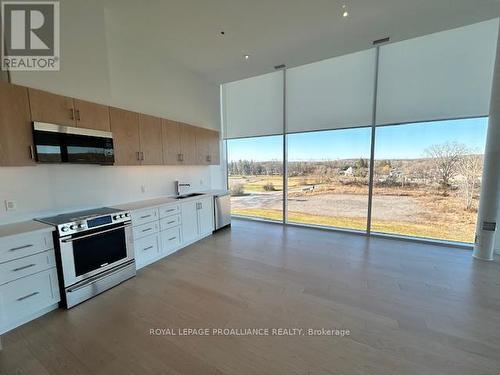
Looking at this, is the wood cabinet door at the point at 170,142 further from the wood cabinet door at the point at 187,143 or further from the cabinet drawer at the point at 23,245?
the cabinet drawer at the point at 23,245

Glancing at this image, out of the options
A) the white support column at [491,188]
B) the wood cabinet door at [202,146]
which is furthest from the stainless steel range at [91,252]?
the white support column at [491,188]

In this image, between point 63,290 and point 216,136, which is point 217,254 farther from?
point 216,136

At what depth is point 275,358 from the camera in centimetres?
165

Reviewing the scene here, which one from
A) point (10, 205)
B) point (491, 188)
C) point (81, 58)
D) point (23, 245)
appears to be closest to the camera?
point (23, 245)

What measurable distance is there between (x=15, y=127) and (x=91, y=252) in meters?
1.50

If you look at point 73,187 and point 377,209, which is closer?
point 73,187

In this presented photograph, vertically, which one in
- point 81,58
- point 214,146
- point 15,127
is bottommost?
point 15,127

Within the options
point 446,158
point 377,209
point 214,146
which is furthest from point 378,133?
point 214,146

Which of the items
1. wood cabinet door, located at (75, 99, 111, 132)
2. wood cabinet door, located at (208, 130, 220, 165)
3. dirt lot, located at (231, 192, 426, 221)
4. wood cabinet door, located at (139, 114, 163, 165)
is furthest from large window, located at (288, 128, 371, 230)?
wood cabinet door, located at (75, 99, 111, 132)

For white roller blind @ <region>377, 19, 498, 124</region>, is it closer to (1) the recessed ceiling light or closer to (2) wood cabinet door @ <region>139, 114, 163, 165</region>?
(1) the recessed ceiling light

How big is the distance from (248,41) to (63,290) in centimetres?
417

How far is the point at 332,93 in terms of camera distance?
419 centimetres

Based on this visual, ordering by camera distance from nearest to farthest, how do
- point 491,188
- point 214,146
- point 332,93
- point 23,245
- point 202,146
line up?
point 23,245 → point 491,188 → point 332,93 → point 202,146 → point 214,146

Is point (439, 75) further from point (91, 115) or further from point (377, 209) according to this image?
point (91, 115)
